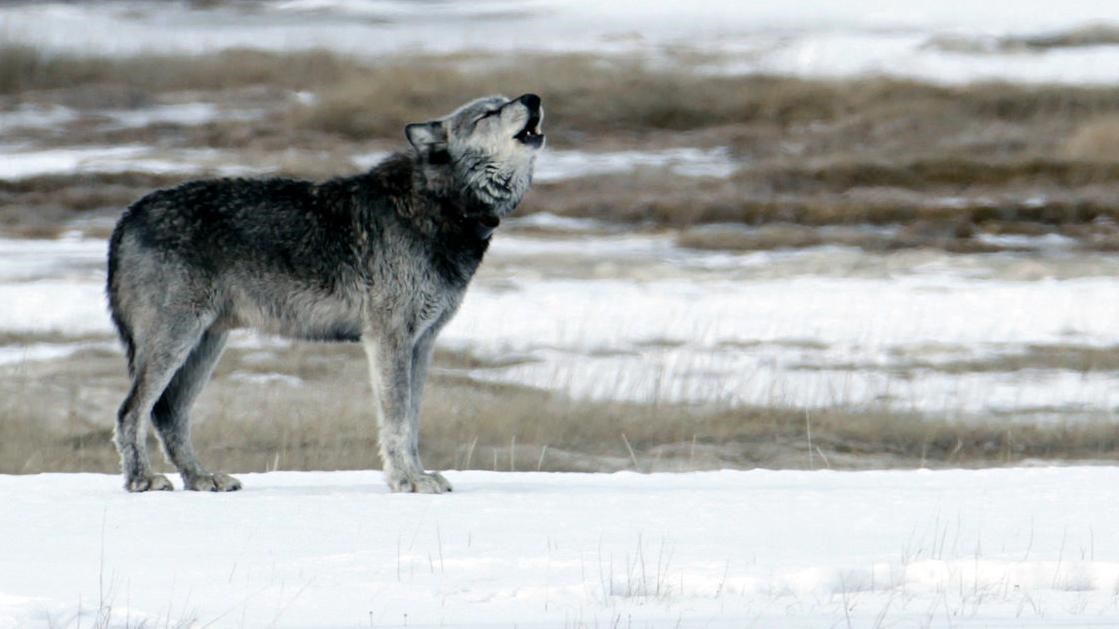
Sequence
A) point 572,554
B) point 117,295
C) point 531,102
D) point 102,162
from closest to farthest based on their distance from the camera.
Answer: point 572,554, point 531,102, point 117,295, point 102,162

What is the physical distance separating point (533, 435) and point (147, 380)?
15.7ft

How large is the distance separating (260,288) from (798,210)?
2167 cm

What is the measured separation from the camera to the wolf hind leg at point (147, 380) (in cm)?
830

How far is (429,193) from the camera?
8.57 metres

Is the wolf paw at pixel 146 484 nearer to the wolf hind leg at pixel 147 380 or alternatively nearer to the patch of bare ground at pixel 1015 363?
the wolf hind leg at pixel 147 380

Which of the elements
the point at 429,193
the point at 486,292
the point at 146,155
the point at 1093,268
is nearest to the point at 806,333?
the point at 486,292

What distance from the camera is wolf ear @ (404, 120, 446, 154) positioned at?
28.0 ft

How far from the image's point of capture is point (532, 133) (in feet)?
27.5

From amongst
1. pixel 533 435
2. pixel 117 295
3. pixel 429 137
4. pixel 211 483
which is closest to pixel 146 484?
pixel 211 483

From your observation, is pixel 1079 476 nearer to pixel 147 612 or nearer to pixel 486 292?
pixel 147 612

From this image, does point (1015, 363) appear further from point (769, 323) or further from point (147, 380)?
point (147, 380)

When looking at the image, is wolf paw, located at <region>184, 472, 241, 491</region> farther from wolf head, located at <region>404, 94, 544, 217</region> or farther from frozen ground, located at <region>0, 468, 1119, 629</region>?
wolf head, located at <region>404, 94, 544, 217</region>

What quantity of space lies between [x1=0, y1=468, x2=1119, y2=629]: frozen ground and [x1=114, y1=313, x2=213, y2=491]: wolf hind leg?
25cm

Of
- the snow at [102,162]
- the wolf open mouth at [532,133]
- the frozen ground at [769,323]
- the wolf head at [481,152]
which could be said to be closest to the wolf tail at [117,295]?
the wolf head at [481,152]
